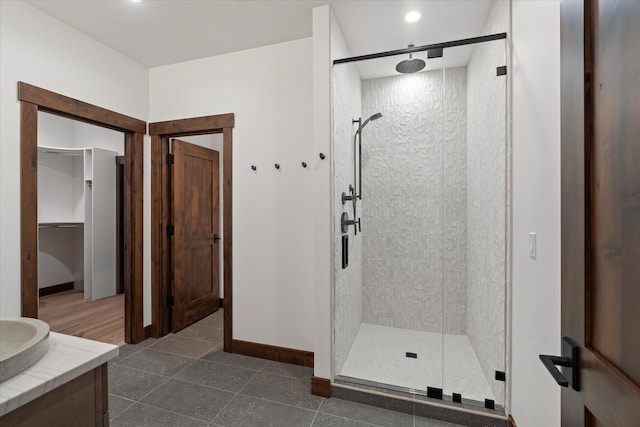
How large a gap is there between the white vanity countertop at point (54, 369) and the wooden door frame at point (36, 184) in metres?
1.51

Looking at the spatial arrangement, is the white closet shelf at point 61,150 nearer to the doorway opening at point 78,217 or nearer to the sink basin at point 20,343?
the doorway opening at point 78,217

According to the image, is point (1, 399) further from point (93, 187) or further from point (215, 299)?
point (93, 187)

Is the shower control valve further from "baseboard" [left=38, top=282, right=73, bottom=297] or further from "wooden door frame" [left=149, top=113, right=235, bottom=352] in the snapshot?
"baseboard" [left=38, top=282, right=73, bottom=297]

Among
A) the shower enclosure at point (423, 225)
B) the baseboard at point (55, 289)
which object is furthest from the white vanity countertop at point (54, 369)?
the baseboard at point (55, 289)

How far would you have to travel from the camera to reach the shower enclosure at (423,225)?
6.73 feet

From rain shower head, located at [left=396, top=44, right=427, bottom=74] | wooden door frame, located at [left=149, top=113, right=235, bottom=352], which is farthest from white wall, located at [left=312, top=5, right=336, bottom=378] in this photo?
wooden door frame, located at [left=149, top=113, right=235, bottom=352]

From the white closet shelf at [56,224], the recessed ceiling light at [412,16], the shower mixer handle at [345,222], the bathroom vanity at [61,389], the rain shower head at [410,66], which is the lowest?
the bathroom vanity at [61,389]

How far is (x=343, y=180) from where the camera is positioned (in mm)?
2381

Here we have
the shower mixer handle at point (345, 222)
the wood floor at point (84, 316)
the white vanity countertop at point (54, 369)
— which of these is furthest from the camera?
the wood floor at point (84, 316)

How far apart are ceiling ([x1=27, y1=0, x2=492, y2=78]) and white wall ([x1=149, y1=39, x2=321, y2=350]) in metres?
0.21

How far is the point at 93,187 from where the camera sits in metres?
4.19

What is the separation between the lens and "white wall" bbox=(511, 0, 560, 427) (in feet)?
3.96

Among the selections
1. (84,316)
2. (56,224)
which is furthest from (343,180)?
(56,224)

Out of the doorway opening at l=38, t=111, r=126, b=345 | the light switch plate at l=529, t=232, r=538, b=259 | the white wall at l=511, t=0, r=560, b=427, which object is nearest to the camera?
the white wall at l=511, t=0, r=560, b=427
